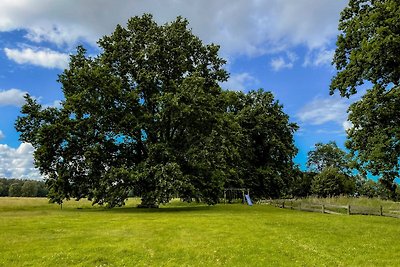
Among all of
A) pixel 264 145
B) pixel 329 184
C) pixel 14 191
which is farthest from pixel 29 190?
pixel 329 184

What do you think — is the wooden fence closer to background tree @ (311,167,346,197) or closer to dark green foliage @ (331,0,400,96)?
dark green foliage @ (331,0,400,96)

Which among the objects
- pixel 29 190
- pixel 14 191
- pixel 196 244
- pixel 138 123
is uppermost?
pixel 138 123

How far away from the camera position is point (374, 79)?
28047 mm

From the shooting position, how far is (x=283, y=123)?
70.4m

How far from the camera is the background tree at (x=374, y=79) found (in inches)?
992

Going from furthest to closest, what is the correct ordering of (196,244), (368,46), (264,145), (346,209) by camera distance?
(264,145) → (346,209) → (368,46) → (196,244)

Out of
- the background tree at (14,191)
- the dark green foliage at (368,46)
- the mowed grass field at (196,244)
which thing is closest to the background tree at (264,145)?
the dark green foliage at (368,46)

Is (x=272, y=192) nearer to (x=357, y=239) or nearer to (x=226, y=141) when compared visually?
(x=226, y=141)

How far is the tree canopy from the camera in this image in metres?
37.5

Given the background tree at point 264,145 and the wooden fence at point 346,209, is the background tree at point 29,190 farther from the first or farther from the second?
the wooden fence at point 346,209

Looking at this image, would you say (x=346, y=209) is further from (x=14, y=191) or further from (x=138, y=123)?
(x=14, y=191)

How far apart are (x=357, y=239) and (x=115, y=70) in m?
33.1

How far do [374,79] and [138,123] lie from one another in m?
23.1

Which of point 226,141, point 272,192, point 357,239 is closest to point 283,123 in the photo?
point 272,192
